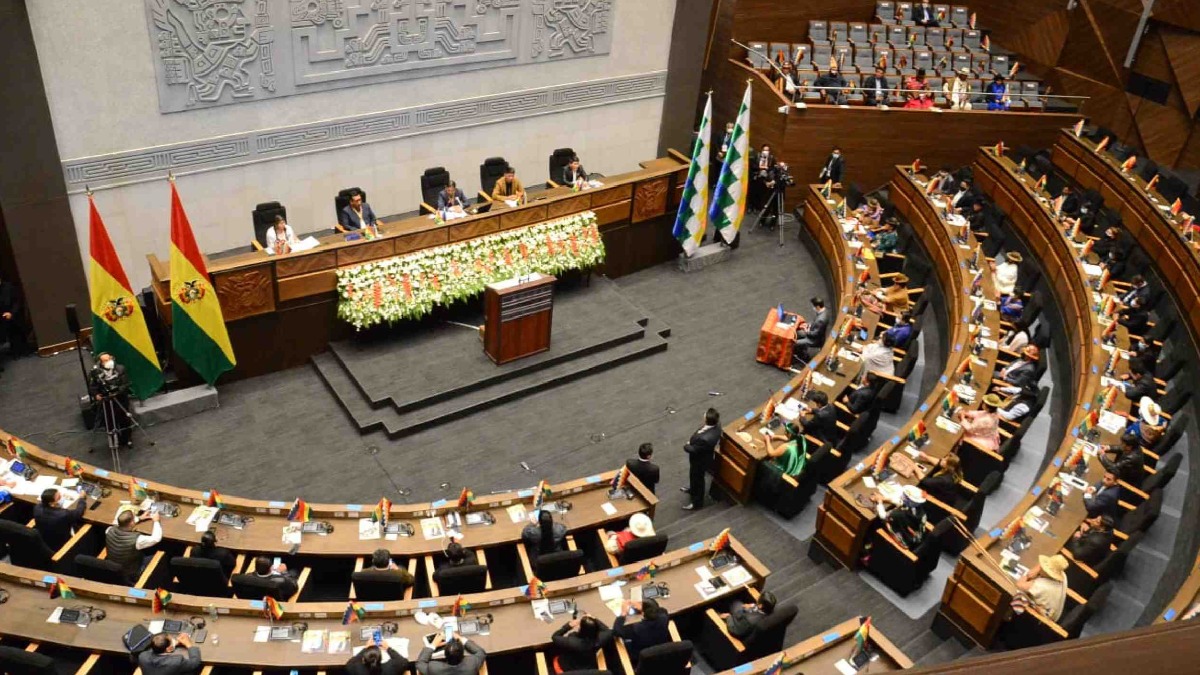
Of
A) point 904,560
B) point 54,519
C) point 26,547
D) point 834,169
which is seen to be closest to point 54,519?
point 54,519

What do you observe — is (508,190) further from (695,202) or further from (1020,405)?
(1020,405)

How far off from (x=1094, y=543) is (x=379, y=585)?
6.00 m

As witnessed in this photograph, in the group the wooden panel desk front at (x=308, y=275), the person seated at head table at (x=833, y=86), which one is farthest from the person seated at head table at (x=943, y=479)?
the person seated at head table at (x=833, y=86)

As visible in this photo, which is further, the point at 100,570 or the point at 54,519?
the point at 54,519

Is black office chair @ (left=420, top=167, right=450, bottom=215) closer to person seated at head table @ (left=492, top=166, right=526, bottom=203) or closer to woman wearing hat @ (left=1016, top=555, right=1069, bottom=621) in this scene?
person seated at head table @ (left=492, top=166, right=526, bottom=203)

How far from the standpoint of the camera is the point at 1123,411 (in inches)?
389

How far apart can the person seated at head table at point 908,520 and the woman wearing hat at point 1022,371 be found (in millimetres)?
2705

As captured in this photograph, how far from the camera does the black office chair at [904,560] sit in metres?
8.23

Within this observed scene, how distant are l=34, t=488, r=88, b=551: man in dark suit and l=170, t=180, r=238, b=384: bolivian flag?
8.06 ft

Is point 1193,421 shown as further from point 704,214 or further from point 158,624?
point 158,624

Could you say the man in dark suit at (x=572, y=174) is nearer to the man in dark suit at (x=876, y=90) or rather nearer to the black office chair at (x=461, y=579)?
the man in dark suit at (x=876, y=90)

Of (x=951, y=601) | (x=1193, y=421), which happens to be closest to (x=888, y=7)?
(x=1193, y=421)

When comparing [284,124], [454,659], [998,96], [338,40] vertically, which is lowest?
[454,659]

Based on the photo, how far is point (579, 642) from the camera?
22.5 feet
